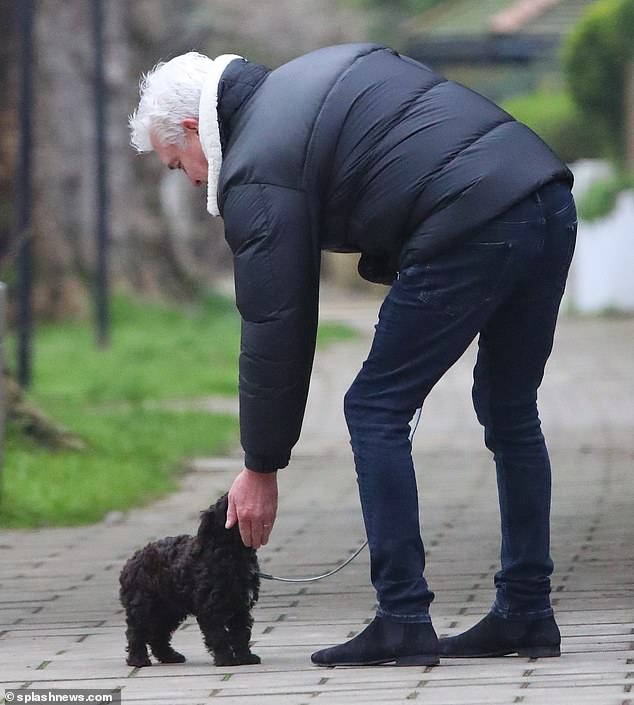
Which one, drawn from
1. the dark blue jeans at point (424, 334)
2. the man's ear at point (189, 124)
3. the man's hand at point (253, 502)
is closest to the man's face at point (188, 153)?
the man's ear at point (189, 124)

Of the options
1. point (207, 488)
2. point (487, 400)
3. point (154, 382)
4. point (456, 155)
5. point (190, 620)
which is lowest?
point (154, 382)

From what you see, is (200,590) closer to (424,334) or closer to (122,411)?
(424,334)

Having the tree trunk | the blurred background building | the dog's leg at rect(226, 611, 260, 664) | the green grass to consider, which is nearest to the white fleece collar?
the dog's leg at rect(226, 611, 260, 664)

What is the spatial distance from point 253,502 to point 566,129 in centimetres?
2293

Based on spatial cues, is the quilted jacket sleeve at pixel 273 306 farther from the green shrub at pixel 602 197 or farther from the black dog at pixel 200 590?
the green shrub at pixel 602 197

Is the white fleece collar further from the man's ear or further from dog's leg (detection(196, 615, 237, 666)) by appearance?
dog's leg (detection(196, 615, 237, 666))

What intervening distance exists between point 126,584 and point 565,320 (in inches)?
635

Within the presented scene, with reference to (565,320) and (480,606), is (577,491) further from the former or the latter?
(565,320)

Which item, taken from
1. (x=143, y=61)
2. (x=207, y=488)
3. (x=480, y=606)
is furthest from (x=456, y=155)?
(x=143, y=61)

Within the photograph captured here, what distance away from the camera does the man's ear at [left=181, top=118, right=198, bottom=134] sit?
4.30 m

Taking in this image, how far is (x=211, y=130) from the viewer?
427cm

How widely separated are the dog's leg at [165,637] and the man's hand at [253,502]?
0.35 m

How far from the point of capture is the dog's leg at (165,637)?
461 centimetres

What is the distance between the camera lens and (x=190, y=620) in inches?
216
